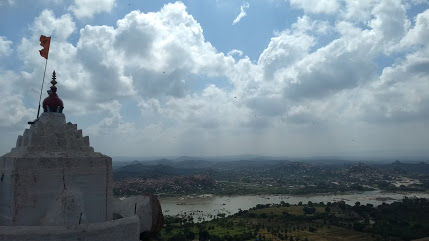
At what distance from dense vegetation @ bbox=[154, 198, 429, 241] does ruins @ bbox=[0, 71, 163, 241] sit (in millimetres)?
26604

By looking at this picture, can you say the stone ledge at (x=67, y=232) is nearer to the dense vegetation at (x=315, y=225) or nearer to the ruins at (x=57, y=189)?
the ruins at (x=57, y=189)

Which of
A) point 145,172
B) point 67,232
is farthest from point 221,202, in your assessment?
point 145,172

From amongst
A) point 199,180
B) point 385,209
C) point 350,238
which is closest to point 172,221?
point 350,238

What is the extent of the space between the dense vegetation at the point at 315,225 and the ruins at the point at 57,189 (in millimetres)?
26604

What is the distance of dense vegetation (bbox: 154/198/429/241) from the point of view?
34.0m

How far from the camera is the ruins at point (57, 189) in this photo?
16.7ft

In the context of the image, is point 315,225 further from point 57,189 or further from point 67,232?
point 67,232

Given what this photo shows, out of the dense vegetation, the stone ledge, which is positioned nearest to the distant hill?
the dense vegetation

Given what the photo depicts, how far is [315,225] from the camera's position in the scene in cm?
4009

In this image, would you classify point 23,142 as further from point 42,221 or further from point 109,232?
point 109,232

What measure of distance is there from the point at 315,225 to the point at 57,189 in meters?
39.5

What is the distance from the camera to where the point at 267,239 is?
3253 cm

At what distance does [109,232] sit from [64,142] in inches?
74.6

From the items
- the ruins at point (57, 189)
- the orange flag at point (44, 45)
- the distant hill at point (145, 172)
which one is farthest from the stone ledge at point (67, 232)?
the distant hill at point (145, 172)
